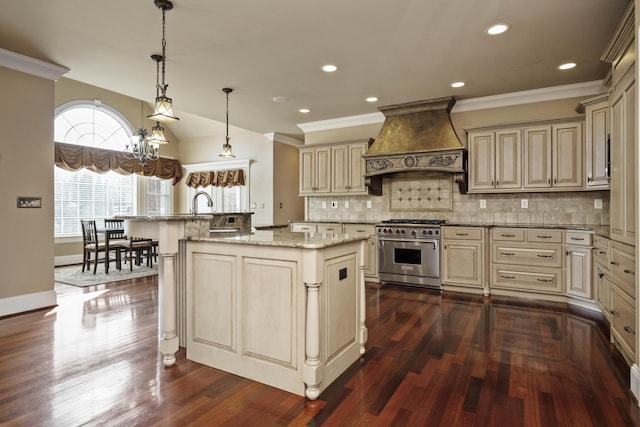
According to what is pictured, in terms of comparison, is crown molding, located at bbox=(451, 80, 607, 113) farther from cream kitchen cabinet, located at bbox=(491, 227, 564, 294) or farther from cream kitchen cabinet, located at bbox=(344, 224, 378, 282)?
cream kitchen cabinet, located at bbox=(344, 224, 378, 282)

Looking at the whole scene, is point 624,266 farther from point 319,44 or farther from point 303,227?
point 303,227

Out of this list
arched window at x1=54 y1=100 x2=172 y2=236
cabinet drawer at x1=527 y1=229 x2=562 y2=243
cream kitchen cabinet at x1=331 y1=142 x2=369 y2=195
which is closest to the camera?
cabinet drawer at x1=527 y1=229 x2=562 y2=243

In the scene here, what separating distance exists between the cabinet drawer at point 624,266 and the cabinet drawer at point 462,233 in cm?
165

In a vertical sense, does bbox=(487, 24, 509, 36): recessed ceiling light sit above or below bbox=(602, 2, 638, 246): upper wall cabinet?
above

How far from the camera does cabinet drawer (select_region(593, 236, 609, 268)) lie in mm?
3098

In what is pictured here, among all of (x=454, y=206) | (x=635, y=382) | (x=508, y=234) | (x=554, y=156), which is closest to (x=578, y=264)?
(x=508, y=234)

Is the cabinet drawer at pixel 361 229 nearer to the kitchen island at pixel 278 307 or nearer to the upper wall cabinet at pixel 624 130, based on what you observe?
the kitchen island at pixel 278 307

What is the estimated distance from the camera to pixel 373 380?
89.0 inches

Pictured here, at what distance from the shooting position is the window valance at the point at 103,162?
271 inches

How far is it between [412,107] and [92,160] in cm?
662

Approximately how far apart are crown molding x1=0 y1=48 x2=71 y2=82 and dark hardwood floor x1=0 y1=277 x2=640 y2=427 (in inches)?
104

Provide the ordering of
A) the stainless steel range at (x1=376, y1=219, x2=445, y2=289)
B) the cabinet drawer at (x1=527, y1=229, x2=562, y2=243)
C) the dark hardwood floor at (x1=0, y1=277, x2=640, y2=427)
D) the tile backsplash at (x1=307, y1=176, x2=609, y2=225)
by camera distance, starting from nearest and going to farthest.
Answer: the dark hardwood floor at (x1=0, y1=277, x2=640, y2=427), the cabinet drawer at (x1=527, y1=229, x2=562, y2=243), the tile backsplash at (x1=307, y1=176, x2=609, y2=225), the stainless steel range at (x1=376, y1=219, x2=445, y2=289)

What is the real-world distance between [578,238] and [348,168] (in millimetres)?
3208

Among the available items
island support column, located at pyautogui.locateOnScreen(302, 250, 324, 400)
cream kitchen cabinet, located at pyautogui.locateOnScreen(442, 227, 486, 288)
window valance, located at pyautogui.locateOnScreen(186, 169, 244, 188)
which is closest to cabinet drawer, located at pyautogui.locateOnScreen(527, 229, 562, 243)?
cream kitchen cabinet, located at pyautogui.locateOnScreen(442, 227, 486, 288)
